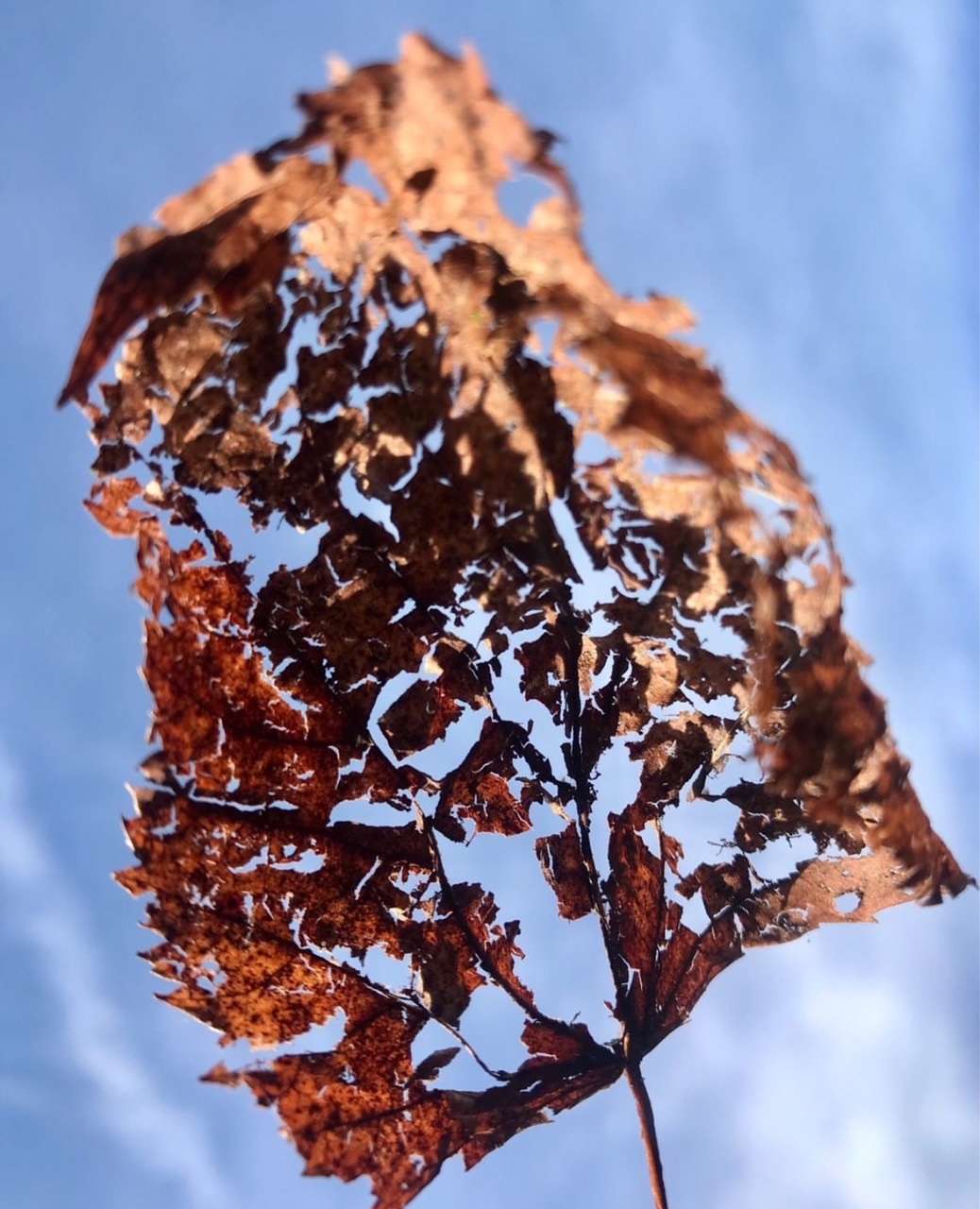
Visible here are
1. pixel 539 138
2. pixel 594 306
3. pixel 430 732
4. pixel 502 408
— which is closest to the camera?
pixel 539 138

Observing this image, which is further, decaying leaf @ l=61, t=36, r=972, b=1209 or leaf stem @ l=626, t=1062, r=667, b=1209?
leaf stem @ l=626, t=1062, r=667, b=1209

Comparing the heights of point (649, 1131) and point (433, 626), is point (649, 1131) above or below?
below

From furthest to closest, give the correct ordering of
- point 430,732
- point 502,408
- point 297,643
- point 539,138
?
1. point 430,732
2. point 297,643
3. point 502,408
4. point 539,138

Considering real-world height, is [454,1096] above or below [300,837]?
below

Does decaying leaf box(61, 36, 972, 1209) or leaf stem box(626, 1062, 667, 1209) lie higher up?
decaying leaf box(61, 36, 972, 1209)

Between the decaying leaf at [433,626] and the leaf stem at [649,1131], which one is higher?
the decaying leaf at [433,626]

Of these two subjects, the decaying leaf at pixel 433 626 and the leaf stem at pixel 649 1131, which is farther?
the leaf stem at pixel 649 1131

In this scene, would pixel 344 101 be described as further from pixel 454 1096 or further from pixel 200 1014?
pixel 454 1096

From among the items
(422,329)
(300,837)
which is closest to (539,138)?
(422,329)
